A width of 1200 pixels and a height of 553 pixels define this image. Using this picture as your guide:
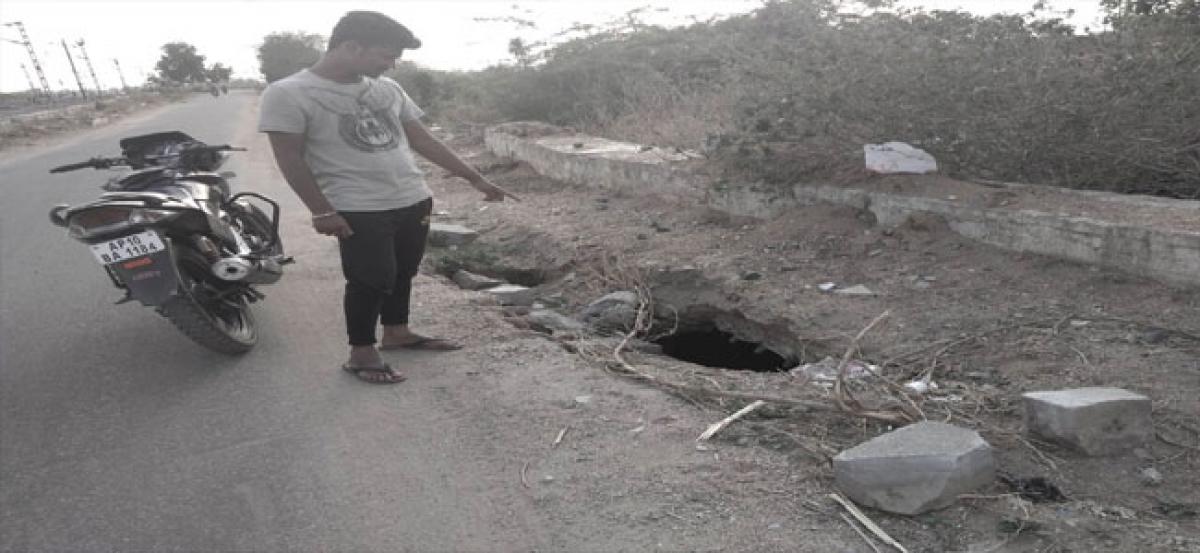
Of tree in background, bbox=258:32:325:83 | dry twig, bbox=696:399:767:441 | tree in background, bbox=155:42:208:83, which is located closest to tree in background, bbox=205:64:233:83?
tree in background, bbox=155:42:208:83

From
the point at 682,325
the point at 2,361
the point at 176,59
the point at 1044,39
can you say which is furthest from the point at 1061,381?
the point at 176,59

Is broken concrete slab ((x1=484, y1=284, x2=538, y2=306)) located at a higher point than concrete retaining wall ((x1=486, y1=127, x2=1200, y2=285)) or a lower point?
lower

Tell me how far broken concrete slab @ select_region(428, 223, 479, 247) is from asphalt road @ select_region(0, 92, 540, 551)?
1435 mm

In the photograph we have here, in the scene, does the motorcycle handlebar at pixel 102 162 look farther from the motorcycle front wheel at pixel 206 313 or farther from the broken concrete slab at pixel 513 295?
the broken concrete slab at pixel 513 295

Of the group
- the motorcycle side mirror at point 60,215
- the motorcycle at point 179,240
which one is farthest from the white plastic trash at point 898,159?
the motorcycle side mirror at point 60,215

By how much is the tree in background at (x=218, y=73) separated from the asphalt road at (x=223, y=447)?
86035 mm

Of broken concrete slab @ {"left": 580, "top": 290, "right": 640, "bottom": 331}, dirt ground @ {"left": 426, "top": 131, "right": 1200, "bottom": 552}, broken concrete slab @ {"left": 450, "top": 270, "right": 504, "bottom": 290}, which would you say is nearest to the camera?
dirt ground @ {"left": 426, "top": 131, "right": 1200, "bottom": 552}

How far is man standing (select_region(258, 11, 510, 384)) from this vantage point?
9.70 feet

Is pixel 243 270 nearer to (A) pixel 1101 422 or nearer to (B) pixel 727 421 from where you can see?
(B) pixel 727 421

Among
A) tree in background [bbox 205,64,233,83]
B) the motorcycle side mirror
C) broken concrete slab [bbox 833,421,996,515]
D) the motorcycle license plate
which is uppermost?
the motorcycle side mirror

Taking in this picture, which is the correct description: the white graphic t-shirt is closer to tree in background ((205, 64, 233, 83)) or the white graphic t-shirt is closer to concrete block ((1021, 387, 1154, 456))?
concrete block ((1021, 387, 1154, 456))

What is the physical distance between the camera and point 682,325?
4465mm

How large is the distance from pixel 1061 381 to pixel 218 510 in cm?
290

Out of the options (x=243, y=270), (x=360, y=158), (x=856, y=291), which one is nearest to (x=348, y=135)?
(x=360, y=158)
